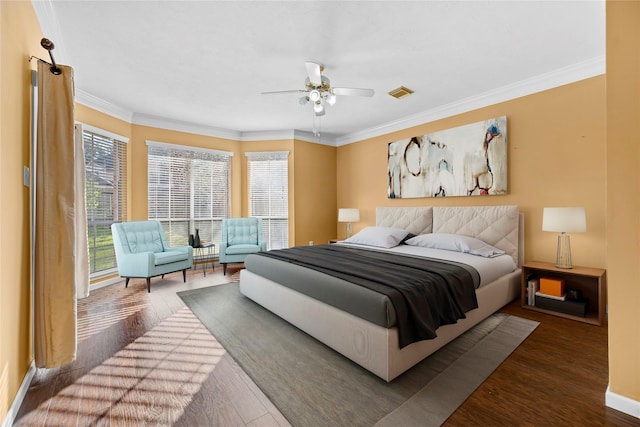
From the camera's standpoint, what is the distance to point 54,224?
1900mm

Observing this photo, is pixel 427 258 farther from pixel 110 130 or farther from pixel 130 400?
pixel 110 130

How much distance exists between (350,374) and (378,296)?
1.95 ft

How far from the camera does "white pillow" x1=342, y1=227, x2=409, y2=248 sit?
398cm

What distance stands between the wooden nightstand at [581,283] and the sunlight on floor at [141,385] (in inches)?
130

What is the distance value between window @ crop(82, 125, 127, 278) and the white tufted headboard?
459 centimetres

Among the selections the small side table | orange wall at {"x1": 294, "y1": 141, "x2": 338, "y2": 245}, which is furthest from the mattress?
orange wall at {"x1": 294, "y1": 141, "x2": 338, "y2": 245}

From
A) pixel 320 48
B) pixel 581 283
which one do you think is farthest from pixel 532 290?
pixel 320 48

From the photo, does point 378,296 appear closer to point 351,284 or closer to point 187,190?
point 351,284

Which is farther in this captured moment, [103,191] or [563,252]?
[103,191]

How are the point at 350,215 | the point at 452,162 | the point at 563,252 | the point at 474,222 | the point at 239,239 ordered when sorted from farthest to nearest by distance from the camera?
1. the point at 350,215
2. the point at 239,239
3. the point at 452,162
4. the point at 474,222
5. the point at 563,252

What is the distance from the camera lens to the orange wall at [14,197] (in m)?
1.48

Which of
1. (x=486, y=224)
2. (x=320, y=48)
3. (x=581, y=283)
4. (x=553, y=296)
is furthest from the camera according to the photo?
(x=486, y=224)

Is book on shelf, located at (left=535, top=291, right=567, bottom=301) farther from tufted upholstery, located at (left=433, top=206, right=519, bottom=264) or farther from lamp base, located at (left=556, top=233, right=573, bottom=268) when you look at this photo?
tufted upholstery, located at (left=433, top=206, right=519, bottom=264)

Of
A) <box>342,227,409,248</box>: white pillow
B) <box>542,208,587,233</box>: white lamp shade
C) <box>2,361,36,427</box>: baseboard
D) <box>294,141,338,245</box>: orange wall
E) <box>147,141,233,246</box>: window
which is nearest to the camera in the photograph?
<box>2,361,36,427</box>: baseboard
